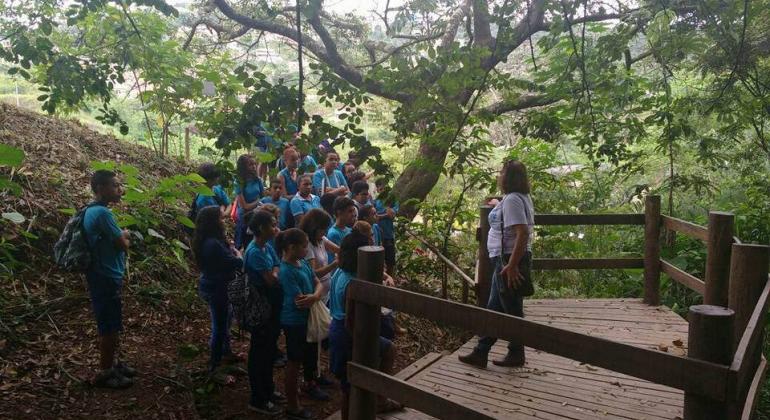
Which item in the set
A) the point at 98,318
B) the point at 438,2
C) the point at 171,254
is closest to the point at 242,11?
the point at 438,2

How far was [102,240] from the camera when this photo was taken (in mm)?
4285

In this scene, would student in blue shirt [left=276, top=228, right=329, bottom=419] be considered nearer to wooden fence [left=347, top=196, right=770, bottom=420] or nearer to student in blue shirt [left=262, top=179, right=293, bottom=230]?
wooden fence [left=347, top=196, right=770, bottom=420]

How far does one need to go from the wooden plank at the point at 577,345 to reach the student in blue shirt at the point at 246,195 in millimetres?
3212

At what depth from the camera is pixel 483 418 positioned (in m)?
2.40

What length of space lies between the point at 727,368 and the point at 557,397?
2.25m

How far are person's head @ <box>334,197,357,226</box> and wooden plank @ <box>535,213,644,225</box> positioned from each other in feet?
7.02

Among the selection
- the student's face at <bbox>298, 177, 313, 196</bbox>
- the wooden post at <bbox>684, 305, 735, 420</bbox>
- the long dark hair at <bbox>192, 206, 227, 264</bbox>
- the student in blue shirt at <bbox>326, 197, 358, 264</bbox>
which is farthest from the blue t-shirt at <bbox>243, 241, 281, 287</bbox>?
the wooden post at <bbox>684, 305, 735, 420</bbox>

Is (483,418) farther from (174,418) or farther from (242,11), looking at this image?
(242,11)

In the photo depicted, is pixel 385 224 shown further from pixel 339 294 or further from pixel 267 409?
pixel 339 294

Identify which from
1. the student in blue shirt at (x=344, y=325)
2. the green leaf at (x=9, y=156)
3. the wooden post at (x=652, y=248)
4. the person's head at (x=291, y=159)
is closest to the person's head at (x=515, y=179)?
the student in blue shirt at (x=344, y=325)

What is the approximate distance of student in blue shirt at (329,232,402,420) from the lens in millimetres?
3742

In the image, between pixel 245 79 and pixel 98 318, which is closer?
pixel 245 79

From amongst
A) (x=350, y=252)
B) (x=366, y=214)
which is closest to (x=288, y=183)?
(x=366, y=214)

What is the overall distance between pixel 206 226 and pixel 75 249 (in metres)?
0.98
